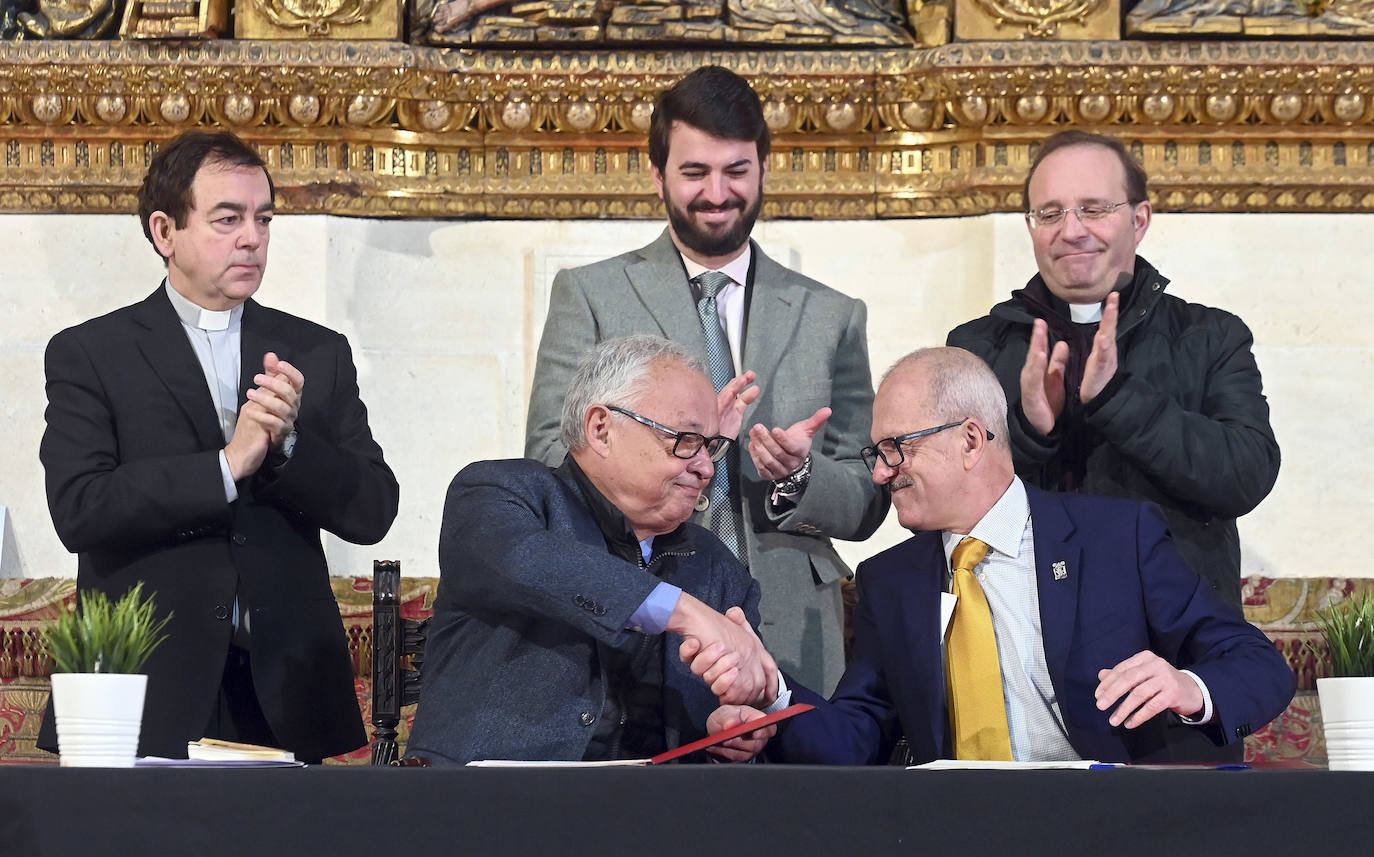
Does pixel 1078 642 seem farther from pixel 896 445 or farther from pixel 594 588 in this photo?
pixel 594 588

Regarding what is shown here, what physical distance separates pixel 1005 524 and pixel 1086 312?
2.21 ft

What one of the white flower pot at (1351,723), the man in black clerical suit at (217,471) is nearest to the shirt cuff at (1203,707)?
the white flower pot at (1351,723)

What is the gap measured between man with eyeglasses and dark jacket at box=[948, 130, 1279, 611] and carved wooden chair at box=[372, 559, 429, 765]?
3.75ft

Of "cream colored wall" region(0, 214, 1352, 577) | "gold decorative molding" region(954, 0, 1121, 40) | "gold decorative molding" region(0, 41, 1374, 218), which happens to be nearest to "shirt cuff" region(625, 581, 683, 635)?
"cream colored wall" region(0, 214, 1352, 577)

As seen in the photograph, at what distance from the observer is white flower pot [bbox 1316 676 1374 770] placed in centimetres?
276

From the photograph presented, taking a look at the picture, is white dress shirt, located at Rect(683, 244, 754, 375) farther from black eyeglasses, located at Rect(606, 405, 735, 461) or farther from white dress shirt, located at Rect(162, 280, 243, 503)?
white dress shirt, located at Rect(162, 280, 243, 503)

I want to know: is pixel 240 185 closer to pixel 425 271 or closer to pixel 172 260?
pixel 172 260

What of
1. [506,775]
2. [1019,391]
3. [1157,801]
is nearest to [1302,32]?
[1019,391]

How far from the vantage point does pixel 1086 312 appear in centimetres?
395

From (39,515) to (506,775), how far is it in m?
2.60

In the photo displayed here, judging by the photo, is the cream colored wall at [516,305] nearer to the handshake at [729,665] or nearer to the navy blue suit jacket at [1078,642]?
the navy blue suit jacket at [1078,642]

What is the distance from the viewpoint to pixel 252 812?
7.70 ft

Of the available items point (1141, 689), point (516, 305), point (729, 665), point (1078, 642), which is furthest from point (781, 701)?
point (516, 305)

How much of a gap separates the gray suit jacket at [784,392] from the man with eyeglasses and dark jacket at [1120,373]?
0.28 meters
